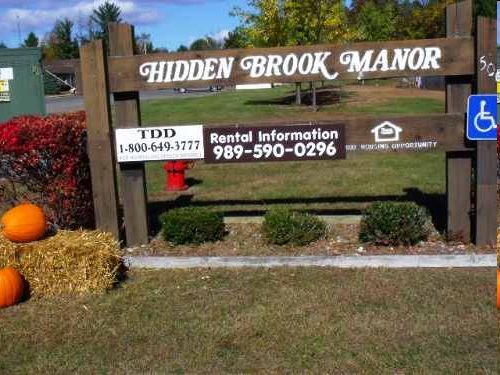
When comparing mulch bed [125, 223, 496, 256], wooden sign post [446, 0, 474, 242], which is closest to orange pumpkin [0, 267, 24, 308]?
mulch bed [125, 223, 496, 256]

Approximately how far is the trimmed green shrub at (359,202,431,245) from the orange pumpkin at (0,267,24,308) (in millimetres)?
3315

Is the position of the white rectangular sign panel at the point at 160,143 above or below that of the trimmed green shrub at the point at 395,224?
above

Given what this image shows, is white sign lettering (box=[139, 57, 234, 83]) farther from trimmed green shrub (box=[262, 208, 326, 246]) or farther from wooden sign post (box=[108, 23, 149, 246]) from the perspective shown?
trimmed green shrub (box=[262, 208, 326, 246])

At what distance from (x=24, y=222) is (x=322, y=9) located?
75.8 feet

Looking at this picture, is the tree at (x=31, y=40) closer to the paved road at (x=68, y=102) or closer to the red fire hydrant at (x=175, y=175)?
the paved road at (x=68, y=102)

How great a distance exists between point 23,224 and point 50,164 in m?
0.87

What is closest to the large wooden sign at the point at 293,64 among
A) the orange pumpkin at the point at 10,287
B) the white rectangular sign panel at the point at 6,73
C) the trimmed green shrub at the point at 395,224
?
the trimmed green shrub at the point at 395,224

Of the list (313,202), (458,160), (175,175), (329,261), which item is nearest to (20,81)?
(175,175)

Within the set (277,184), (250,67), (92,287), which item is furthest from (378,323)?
(277,184)

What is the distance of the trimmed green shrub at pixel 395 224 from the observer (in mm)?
6371

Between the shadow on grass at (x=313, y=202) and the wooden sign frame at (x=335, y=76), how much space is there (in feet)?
3.64

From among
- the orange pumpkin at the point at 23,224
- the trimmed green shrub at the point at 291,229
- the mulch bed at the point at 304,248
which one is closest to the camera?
the orange pumpkin at the point at 23,224

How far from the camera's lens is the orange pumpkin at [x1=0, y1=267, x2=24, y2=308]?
5.34 m

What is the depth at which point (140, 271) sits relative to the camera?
620cm
